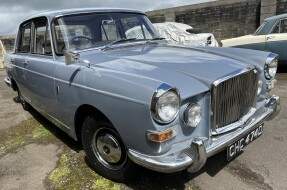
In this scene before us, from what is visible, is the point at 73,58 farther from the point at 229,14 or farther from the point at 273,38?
Answer: the point at 229,14

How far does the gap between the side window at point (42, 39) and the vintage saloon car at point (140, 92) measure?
0.01 metres

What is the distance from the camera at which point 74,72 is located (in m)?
2.87

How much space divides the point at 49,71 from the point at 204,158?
6.68 feet

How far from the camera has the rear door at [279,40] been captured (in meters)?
7.18

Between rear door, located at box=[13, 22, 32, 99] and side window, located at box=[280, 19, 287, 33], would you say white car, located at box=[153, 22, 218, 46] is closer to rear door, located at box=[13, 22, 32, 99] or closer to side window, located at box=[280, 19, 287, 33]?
side window, located at box=[280, 19, 287, 33]

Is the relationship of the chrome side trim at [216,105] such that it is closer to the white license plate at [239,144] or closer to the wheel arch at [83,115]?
the white license plate at [239,144]

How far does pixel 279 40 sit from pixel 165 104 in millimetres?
6137

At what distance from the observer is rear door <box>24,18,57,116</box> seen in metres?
3.37

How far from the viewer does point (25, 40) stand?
14.8 ft

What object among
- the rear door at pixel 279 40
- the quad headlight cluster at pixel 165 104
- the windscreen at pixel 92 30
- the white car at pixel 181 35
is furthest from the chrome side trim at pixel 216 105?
the white car at pixel 181 35

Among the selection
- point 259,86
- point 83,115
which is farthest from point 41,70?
point 259,86

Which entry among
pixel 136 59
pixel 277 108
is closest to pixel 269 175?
pixel 277 108

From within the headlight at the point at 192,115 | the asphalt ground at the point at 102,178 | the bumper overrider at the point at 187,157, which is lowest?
the asphalt ground at the point at 102,178

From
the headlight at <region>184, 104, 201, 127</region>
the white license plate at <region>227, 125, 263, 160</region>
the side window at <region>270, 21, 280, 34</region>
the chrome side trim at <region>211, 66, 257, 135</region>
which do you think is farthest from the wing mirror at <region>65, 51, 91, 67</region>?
the side window at <region>270, 21, 280, 34</region>
